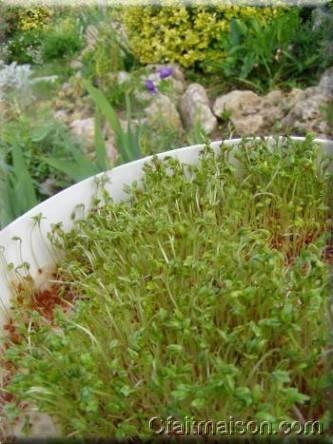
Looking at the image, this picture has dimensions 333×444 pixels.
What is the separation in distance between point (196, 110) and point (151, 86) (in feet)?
0.29

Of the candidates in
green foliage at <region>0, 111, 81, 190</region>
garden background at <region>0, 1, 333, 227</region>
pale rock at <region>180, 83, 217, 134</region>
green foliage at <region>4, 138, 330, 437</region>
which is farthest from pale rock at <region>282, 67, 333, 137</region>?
green foliage at <region>0, 111, 81, 190</region>

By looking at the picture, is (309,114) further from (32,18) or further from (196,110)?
(32,18)

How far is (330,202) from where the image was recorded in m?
0.96

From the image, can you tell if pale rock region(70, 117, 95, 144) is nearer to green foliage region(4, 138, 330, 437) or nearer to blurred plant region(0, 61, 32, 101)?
blurred plant region(0, 61, 32, 101)

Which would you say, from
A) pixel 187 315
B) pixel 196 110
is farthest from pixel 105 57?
pixel 187 315

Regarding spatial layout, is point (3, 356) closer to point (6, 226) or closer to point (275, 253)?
point (6, 226)

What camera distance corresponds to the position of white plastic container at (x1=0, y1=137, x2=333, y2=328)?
92 centimetres

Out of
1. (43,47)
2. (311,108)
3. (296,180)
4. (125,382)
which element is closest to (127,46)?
(43,47)

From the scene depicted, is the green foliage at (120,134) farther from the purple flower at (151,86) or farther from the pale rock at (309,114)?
the pale rock at (309,114)

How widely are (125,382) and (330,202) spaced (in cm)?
40

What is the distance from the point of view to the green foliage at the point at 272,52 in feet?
4.45

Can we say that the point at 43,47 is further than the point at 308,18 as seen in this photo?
No

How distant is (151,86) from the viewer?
1.25 metres

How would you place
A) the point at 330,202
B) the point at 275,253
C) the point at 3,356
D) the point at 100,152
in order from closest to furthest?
the point at 275,253 → the point at 3,356 → the point at 330,202 → the point at 100,152
